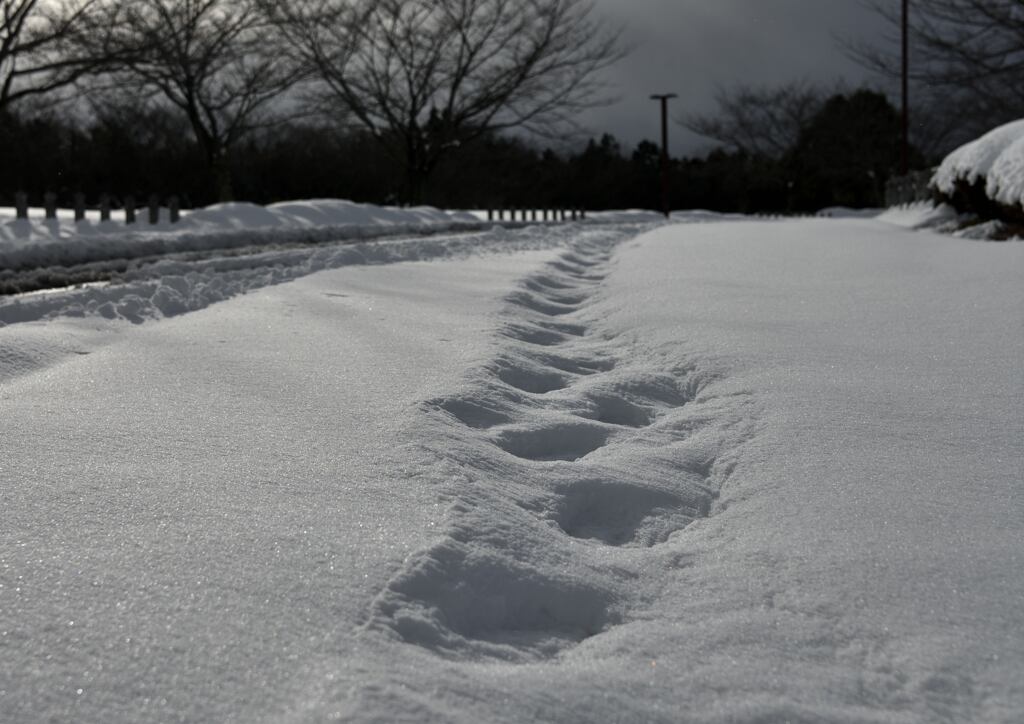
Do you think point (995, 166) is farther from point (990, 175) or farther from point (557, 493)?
point (557, 493)

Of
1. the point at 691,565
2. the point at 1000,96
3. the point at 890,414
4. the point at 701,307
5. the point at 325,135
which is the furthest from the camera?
the point at 325,135

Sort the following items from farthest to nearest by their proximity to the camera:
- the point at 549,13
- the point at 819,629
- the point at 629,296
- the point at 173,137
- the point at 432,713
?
the point at 173,137, the point at 549,13, the point at 629,296, the point at 819,629, the point at 432,713

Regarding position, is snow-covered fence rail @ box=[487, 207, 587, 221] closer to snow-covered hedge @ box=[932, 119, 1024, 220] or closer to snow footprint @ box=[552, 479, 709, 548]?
snow-covered hedge @ box=[932, 119, 1024, 220]

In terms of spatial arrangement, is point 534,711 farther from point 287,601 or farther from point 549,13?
point 549,13

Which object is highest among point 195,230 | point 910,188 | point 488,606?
point 910,188

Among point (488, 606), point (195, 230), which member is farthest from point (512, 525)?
point (195, 230)

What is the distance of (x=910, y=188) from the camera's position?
49.1ft

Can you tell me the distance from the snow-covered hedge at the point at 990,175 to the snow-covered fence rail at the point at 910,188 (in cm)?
249

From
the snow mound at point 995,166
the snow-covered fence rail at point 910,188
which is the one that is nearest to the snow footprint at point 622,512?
the snow mound at point 995,166

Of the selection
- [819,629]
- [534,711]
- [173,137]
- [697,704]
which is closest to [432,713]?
[534,711]

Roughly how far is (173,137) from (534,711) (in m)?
→ 29.3

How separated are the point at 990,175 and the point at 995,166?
0.10 meters

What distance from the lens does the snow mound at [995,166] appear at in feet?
19.9

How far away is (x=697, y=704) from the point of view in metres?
1.02
